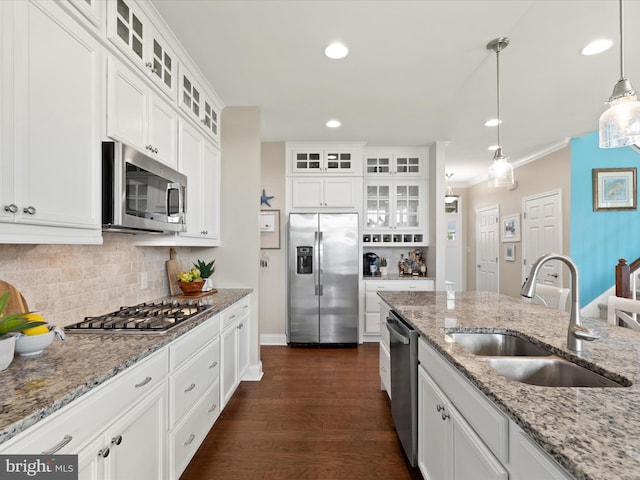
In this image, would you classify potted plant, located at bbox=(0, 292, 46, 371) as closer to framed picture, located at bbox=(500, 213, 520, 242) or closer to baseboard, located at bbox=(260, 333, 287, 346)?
baseboard, located at bbox=(260, 333, 287, 346)

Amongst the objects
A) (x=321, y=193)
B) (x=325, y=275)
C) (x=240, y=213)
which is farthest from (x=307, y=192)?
(x=240, y=213)

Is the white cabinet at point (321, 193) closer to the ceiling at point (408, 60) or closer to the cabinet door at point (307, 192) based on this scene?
the cabinet door at point (307, 192)

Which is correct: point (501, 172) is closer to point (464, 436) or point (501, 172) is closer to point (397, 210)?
point (464, 436)

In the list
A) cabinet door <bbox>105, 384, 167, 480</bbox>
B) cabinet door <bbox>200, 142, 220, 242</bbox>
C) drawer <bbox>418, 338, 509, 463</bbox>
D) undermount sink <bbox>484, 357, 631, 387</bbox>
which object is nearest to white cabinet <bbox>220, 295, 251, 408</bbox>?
cabinet door <bbox>200, 142, 220, 242</bbox>

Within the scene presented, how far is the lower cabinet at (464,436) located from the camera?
0.81 metres

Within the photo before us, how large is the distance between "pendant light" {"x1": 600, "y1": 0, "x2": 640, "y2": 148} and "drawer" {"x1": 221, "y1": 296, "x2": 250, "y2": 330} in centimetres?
248

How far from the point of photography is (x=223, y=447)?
212 cm

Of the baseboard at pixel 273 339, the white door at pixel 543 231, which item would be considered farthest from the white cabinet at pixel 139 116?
the white door at pixel 543 231

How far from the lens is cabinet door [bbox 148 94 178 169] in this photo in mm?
1981

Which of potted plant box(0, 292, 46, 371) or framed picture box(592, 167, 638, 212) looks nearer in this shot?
potted plant box(0, 292, 46, 371)

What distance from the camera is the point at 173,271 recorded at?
2.81 meters

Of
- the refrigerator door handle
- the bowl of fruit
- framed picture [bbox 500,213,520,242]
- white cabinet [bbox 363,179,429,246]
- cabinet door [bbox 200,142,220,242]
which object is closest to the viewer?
the bowl of fruit

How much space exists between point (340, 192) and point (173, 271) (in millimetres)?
2410

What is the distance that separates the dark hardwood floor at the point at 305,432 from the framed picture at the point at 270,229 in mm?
1642
